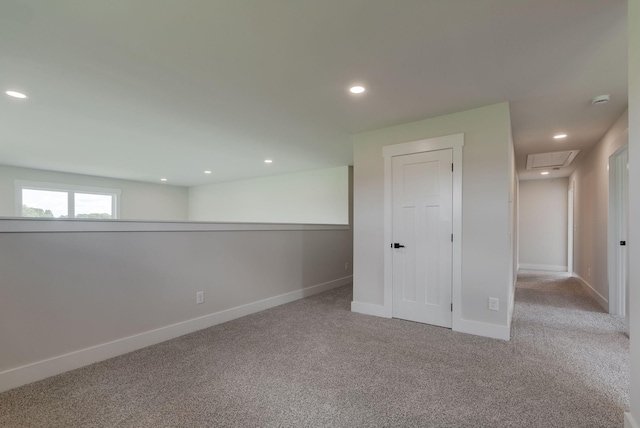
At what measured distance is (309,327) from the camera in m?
→ 3.24

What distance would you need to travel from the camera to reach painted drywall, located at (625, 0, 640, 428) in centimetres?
144

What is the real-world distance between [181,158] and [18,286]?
374cm

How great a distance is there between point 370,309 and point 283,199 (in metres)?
3.86

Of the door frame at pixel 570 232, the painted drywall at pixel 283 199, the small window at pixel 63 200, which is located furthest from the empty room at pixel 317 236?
the door frame at pixel 570 232

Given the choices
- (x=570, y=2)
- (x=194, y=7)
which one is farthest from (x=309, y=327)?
(x=570, y=2)

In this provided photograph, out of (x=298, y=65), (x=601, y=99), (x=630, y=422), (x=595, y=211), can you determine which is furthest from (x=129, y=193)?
(x=595, y=211)

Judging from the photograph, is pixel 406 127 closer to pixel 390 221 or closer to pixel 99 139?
pixel 390 221

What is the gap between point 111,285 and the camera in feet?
8.52

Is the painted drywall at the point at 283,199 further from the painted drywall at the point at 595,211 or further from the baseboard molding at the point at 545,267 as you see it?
the baseboard molding at the point at 545,267

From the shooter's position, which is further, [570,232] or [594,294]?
[570,232]

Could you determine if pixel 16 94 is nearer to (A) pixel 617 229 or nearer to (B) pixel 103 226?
(B) pixel 103 226

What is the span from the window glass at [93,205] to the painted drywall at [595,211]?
970 centimetres

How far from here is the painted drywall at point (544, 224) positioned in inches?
290

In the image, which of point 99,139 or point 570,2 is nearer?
point 570,2
